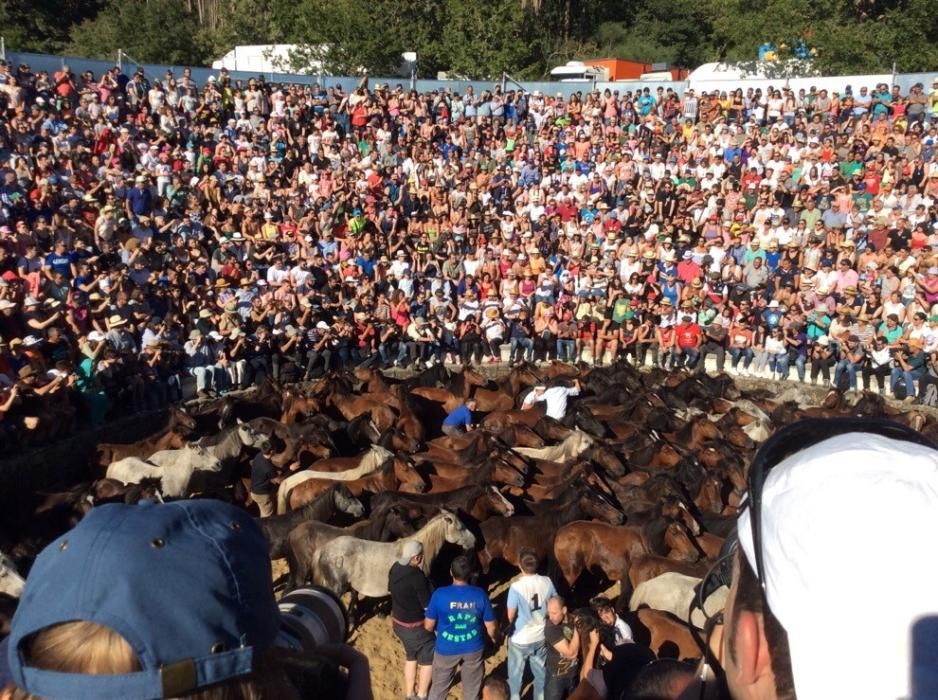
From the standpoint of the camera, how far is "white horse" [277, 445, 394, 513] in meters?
10.6

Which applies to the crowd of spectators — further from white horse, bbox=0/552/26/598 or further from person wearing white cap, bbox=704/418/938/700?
person wearing white cap, bbox=704/418/938/700

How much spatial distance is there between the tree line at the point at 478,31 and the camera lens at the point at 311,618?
117ft

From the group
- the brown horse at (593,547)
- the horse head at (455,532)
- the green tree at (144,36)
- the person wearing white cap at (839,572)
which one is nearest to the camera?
the person wearing white cap at (839,572)

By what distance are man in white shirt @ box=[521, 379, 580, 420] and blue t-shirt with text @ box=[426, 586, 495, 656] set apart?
705 centimetres

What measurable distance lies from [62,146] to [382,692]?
46.3 feet

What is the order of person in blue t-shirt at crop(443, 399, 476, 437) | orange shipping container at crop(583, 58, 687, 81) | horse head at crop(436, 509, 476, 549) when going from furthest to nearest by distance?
orange shipping container at crop(583, 58, 687, 81)
person in blue t-shirt at crop(443, 399, 476, 437)
horse head at crop(436, 509, 476, 549)

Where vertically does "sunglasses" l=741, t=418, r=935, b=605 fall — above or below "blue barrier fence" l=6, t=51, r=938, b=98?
below

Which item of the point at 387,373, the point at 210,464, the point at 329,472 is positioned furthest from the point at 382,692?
the point at 387,373

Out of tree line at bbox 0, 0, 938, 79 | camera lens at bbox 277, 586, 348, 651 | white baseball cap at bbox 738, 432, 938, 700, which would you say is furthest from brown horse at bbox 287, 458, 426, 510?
tree line at bbox 0, 0, 938, 79

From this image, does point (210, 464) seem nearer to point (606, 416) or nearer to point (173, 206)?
point (606, 416)

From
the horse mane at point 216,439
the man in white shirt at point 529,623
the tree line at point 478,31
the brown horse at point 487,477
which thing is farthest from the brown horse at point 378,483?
the tree line at point 478,31

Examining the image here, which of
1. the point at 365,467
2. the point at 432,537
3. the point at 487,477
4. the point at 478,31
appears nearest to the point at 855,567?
the point at 432,537

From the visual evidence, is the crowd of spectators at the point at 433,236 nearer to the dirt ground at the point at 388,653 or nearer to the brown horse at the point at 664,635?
the dirt ground at the point at 388,653

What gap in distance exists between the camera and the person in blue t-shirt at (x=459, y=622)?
654 centimetres
